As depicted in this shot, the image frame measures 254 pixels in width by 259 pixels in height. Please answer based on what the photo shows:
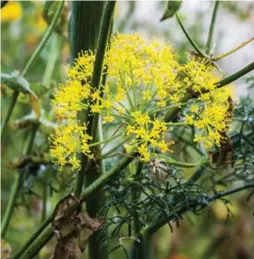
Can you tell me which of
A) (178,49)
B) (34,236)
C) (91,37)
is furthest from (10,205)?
(178,49)

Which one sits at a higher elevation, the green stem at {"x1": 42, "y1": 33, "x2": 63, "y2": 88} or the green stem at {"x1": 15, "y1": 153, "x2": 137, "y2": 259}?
the green stem at {"x1": 42, "y1": 33, "x2": 63, "y2": 88}

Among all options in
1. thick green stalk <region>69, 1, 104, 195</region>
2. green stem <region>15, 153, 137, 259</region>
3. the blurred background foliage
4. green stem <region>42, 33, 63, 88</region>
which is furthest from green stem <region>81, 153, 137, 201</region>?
the blurred background foliage

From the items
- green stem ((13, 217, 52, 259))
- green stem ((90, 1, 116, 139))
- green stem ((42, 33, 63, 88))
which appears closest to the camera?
green stem ((90, 1, 116, 139))

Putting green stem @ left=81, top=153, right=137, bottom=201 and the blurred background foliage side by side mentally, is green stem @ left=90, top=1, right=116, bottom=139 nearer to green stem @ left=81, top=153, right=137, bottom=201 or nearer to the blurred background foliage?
green stem @ left=81, top=153, right=137, bottom=201

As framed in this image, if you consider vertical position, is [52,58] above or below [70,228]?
above

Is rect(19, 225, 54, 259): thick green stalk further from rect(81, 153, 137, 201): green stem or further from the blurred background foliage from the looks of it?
the blurred background foliage

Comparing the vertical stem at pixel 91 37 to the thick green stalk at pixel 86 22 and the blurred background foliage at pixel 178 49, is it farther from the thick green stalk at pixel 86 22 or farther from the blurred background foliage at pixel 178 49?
the blurred background foliage at pixel 178 49

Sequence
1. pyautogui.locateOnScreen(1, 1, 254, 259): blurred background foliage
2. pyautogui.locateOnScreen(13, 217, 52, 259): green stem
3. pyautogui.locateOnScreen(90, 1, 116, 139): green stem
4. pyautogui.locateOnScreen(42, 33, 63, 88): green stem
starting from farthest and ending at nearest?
pyautogui.locateOnScreen(1, 1, 254, 259): blurred background foliage
pyautogui.locateOnScreen(42, 33, 63, 88): green stem
pyautogui.locateOnScreen(13, 217, 52, 259): green stem
pyautogui.locateOnScreen(90, 1, 116, 139): green stem

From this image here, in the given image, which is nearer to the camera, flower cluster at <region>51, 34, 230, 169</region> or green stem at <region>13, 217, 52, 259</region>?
flower cluster at <region>51, 34, 230, 169</region>

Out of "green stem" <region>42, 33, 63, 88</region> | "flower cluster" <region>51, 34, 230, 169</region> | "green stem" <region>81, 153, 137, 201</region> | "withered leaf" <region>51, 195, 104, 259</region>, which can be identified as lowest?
"withered leaf" <region>51, 195, 104, 259</region>

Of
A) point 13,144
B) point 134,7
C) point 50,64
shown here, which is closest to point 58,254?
point 50,64

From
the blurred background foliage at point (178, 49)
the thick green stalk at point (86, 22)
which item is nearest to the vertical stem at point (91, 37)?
the thick green stalk at point (86, 22)

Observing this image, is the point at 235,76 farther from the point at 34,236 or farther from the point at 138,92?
the point at 34,236

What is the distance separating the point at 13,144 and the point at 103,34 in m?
0.54
